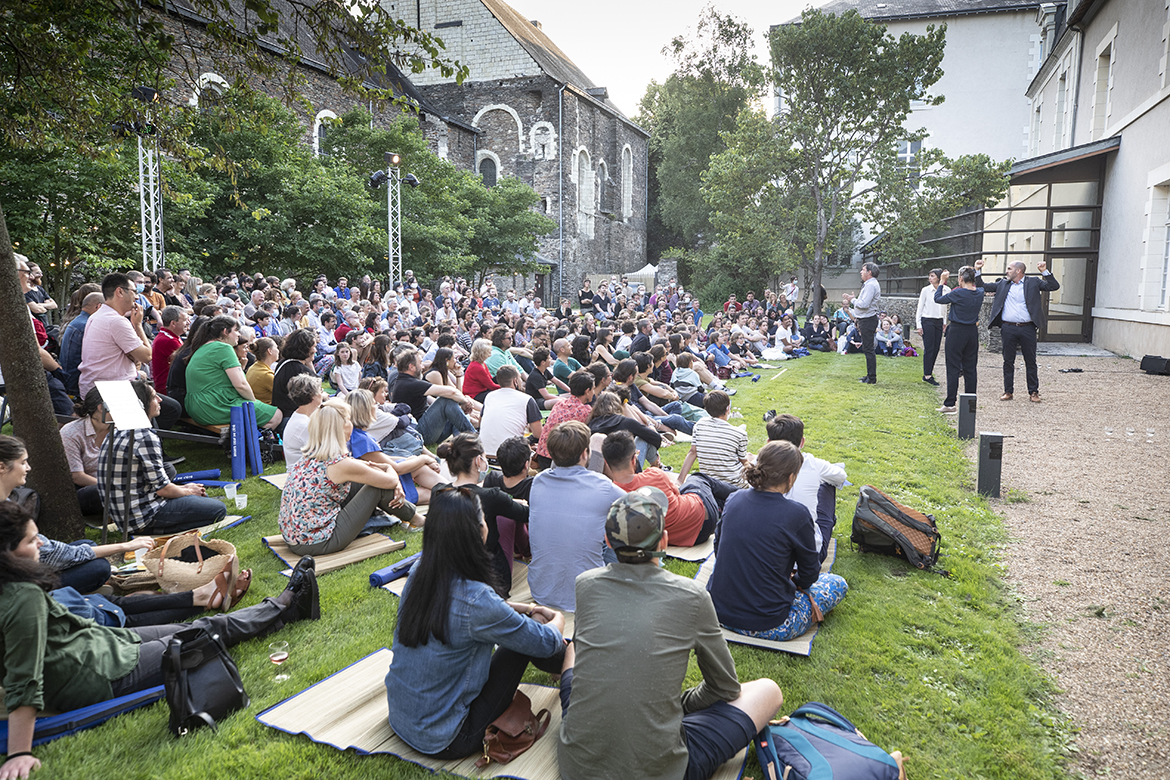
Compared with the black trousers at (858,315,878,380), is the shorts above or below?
below

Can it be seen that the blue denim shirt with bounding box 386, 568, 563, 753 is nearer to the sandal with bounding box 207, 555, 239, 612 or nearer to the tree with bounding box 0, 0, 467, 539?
the sandal with bounding box 207, 555, 239, 612

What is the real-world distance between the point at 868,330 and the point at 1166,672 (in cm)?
1045

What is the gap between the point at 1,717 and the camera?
3053 mm

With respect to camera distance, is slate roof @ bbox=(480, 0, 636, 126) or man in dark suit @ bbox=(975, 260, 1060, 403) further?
slate roof @ bbox=(480, 0, 636, 126)

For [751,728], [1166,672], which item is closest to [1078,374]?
[1166,672]

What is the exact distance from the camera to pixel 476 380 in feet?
29.8

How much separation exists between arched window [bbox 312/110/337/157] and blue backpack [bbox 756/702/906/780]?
25.6 metres

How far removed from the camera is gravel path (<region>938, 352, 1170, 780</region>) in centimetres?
340

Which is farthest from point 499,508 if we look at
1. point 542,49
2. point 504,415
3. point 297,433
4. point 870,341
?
point 542,49

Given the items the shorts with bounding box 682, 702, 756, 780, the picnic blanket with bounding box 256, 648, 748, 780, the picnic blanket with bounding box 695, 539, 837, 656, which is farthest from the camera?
the picnic blanket with bounding box 695, 539, 837, 656

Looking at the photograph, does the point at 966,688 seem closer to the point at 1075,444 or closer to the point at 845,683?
the point at 845,683

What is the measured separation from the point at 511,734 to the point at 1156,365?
A: 581 inches

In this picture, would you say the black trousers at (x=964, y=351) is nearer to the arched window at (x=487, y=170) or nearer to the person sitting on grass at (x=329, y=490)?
the person sitting on grass at (x=329, y=490)

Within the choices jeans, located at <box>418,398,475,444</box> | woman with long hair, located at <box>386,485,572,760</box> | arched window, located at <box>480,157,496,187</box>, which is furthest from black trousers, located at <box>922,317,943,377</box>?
arched window, located at <box>480,157,496,187</box>
